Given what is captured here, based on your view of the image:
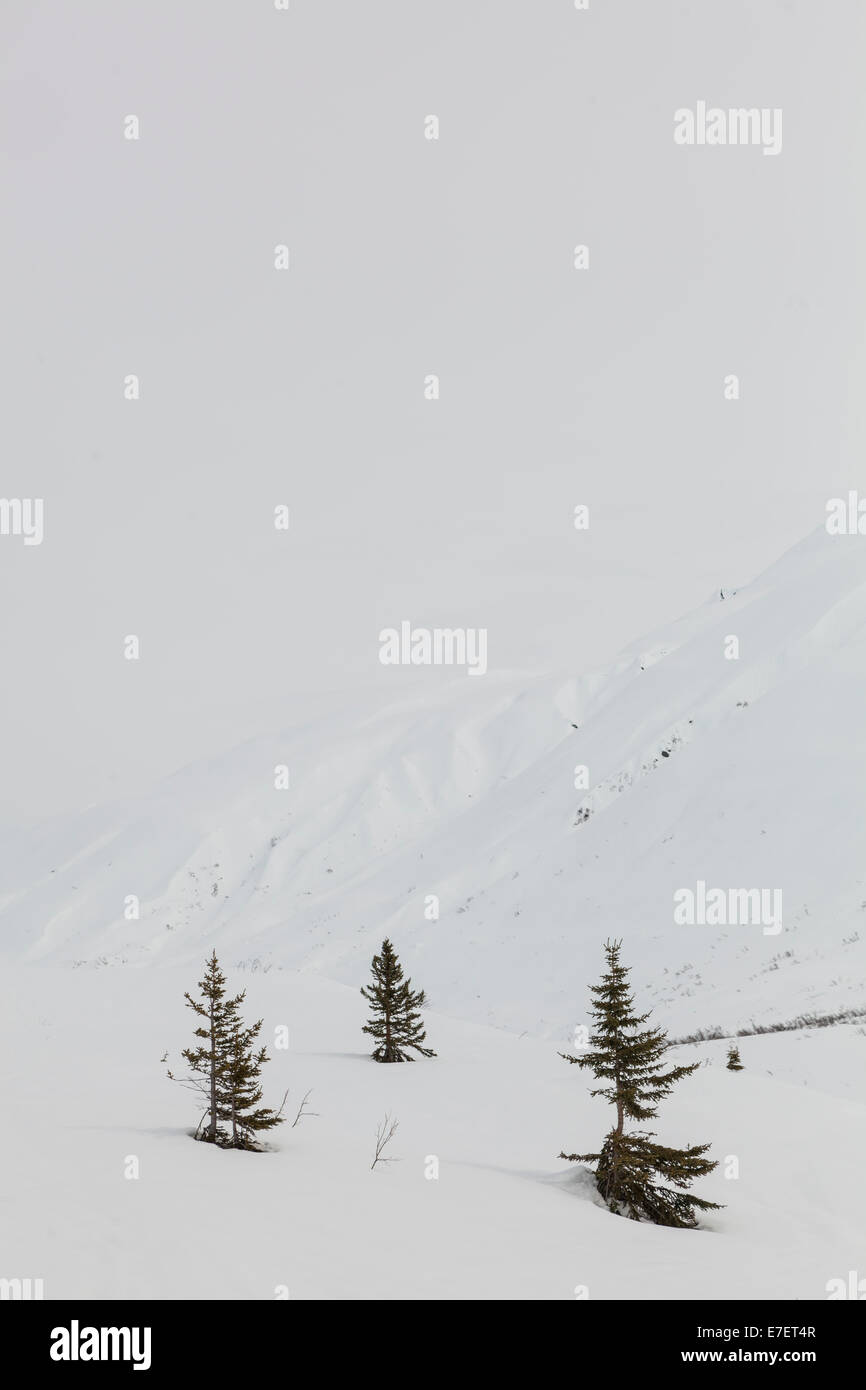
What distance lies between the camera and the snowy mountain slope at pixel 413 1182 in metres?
7.22

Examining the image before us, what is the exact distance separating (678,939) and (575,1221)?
23550 millimetres

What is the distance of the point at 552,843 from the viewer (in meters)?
47.1

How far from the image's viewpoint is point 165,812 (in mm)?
89500

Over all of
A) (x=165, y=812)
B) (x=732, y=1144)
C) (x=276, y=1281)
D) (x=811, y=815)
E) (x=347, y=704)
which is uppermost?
(x=347, y=704)

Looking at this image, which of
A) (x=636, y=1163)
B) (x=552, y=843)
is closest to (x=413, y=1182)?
(x=636, y=1163)

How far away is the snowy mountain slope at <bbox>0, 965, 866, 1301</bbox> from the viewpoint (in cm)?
722

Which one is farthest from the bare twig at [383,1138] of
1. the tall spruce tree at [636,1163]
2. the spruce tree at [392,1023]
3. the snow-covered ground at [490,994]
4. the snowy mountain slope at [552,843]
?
the snowy mountain slope at [552,843]

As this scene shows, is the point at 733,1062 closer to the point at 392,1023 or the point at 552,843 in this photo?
the point at 392,1023

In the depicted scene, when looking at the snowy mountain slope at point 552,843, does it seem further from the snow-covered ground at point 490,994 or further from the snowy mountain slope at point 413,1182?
the snowy mountain slope at point 413,1182

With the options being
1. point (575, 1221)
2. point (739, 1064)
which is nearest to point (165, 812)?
point (739, 1064)

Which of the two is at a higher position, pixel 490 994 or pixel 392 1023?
pixel 392 1023

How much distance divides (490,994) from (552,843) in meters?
14.2

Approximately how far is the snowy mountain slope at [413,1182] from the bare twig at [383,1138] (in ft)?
0.50
